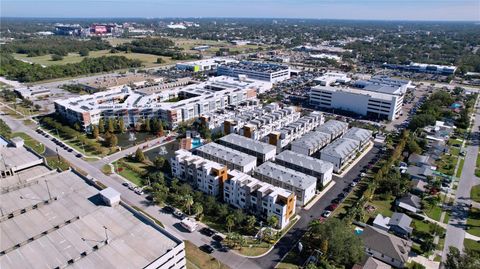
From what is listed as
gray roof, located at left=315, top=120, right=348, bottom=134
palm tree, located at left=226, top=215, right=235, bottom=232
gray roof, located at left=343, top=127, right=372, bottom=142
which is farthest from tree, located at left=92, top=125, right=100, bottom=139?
gray roof, located at left=343, top=127, right=372, bottom=142

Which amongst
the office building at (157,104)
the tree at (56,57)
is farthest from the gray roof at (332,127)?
the tree at (56,57)

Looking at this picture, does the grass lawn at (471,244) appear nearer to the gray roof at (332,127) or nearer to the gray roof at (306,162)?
the gray roof at (306,162)

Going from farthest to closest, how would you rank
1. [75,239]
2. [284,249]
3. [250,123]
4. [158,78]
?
[158,78] → [250,123] → [284,249] → [75,239]

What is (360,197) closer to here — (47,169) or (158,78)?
(47,169)

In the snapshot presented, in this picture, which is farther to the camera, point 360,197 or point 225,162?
point 225,162

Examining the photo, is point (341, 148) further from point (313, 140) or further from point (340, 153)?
point (313, 140)

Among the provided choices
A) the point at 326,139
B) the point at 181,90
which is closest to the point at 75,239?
the point at 326,139
